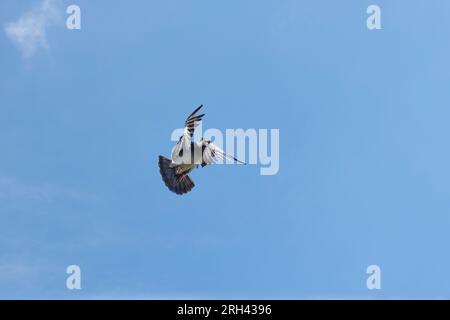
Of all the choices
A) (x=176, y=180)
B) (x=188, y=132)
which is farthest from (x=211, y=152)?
(x=176, y=180)

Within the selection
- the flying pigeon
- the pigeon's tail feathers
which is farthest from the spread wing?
the pigeon's tail feathers

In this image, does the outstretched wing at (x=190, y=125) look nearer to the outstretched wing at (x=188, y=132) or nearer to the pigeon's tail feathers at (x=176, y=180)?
the outstretched wing at (x=188, y=132)

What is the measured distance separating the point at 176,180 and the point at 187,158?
111 inches

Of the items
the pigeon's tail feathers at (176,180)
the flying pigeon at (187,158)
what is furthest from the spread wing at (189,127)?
the pigeon's tail feathers at (176,180)

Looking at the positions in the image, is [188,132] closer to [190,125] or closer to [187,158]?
[190,125]

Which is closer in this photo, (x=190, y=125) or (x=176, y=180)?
(x=190, y=125)

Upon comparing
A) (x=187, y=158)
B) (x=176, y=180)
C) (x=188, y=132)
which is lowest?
(x=176, y=180)

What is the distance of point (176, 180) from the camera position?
38.0 metres

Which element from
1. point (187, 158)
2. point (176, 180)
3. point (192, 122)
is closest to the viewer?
point (192, 122)
